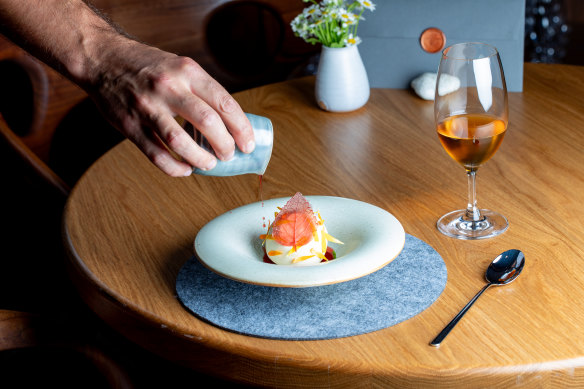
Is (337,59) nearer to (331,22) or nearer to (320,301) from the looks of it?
(331,22)

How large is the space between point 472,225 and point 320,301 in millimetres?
296

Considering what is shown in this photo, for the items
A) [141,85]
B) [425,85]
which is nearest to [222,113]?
[141,85]

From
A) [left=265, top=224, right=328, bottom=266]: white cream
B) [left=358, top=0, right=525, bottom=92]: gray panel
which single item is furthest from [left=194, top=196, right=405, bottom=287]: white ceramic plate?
[left=358, top=0, right=525, bottom=92]: gray panel

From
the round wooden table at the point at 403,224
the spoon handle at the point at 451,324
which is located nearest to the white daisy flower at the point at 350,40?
the round wooden table at the point at 403,224

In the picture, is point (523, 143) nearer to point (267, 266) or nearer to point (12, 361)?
point (267, 266)

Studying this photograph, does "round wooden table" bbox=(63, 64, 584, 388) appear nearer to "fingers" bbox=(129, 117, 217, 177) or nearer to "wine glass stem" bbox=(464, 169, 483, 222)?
"wine glass stem" bbox=(464, 169, 483, 222)

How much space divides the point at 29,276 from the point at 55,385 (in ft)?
2.40

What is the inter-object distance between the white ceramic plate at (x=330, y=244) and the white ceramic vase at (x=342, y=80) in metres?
0.50

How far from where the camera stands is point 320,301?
2.82 ft

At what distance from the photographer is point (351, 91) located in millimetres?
1498

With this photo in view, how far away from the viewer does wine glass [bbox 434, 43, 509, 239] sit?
942mm

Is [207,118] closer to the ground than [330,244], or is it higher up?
higher up

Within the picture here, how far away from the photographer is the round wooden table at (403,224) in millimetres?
747

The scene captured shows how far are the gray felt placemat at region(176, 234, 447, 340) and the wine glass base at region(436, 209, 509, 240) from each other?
8 centimetres
